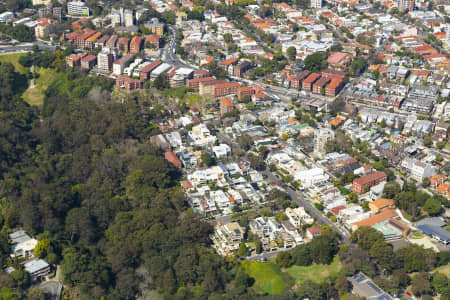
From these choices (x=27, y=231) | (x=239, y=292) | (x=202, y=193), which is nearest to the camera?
(x=239, y=292)

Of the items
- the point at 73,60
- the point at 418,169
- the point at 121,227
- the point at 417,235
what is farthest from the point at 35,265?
the point at 73,60

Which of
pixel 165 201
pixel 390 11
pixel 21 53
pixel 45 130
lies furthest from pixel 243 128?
pixel 390 11

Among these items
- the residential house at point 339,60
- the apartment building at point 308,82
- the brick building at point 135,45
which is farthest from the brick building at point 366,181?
the brick building at point 135,45

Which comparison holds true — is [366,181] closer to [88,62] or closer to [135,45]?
[135,45]

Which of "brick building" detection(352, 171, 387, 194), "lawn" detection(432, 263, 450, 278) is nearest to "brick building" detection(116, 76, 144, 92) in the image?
"brick building" detection(352, 171, 387, 194)

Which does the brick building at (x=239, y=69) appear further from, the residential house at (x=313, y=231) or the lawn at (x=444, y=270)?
the lawn at (x=444, y=270)

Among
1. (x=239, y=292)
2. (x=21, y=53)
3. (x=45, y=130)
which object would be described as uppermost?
(x=21, y=53)

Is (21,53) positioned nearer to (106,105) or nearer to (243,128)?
(106,105)
